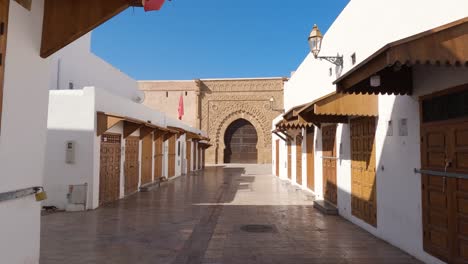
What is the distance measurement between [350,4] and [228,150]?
86.7 feet

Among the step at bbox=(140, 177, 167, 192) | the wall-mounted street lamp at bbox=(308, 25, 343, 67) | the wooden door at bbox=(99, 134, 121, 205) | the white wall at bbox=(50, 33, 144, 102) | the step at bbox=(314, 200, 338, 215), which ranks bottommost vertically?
the step at bbox=(314, 200, 338, 215)

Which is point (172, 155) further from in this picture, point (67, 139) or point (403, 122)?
point (403, 122)

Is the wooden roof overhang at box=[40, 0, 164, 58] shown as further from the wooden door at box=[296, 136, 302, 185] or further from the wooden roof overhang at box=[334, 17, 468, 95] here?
the wooden door at box=[296, 136, 302, 185]

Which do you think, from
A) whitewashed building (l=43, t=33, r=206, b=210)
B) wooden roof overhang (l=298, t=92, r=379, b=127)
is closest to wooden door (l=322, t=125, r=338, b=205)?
wooden roof overhang (l=298, t=92, r=379, b=127)

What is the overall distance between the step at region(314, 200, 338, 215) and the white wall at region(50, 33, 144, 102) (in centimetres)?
966

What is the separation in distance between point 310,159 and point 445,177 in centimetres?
779

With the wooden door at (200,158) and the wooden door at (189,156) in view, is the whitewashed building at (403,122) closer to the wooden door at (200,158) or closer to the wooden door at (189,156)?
the wooden door at (189,156)

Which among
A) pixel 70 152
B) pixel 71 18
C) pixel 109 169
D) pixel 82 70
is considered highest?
pixel 82 70

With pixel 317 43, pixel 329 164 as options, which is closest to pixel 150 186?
pixel 329 164

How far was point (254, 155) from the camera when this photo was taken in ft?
109

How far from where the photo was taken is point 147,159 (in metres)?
14.5

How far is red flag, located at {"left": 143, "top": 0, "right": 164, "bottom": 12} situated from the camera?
3430mm

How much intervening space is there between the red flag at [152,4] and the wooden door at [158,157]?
12.2m

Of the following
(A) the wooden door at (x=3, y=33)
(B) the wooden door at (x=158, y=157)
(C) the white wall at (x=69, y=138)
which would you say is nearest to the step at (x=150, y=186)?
(B) the wooden door at (x=158, y=157)
